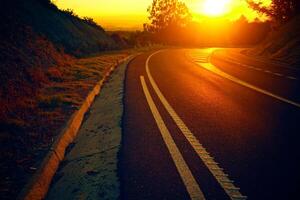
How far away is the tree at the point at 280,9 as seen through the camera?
97.5 ft

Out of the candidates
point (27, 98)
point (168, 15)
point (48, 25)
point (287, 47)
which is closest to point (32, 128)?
point (27, 98)

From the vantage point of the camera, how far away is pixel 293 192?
3355 mm

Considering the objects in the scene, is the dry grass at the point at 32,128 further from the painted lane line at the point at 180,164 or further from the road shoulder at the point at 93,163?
the painted lane line at the point at 180,164

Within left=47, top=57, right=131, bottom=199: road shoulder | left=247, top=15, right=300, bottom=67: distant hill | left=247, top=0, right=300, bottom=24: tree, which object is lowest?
left=247, top=15, right=300, bottom=67: distant hill

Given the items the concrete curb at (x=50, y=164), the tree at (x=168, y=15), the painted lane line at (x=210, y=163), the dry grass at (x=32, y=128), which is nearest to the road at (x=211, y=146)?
the painted lane line at (x=210, y=163)

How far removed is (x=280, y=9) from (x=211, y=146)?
31.2 meters

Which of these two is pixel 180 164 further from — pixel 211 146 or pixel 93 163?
pixel 93 163

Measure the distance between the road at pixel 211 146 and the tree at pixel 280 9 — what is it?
24872 mm

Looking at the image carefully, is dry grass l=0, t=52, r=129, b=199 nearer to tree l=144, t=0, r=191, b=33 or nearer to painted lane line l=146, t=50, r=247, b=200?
painted lane line l=146, t=50, r=247, b=200

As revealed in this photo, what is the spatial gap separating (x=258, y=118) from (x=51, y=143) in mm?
4149

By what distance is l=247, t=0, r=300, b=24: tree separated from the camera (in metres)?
29.7

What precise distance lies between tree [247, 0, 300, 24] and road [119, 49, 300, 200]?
81.6ft

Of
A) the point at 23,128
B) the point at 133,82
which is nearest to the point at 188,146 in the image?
the point at 23,128

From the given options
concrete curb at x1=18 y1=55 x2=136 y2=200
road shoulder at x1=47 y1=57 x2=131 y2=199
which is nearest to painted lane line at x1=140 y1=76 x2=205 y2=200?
road shoulder at x1=47 y1=57 x2=131 y2=199
